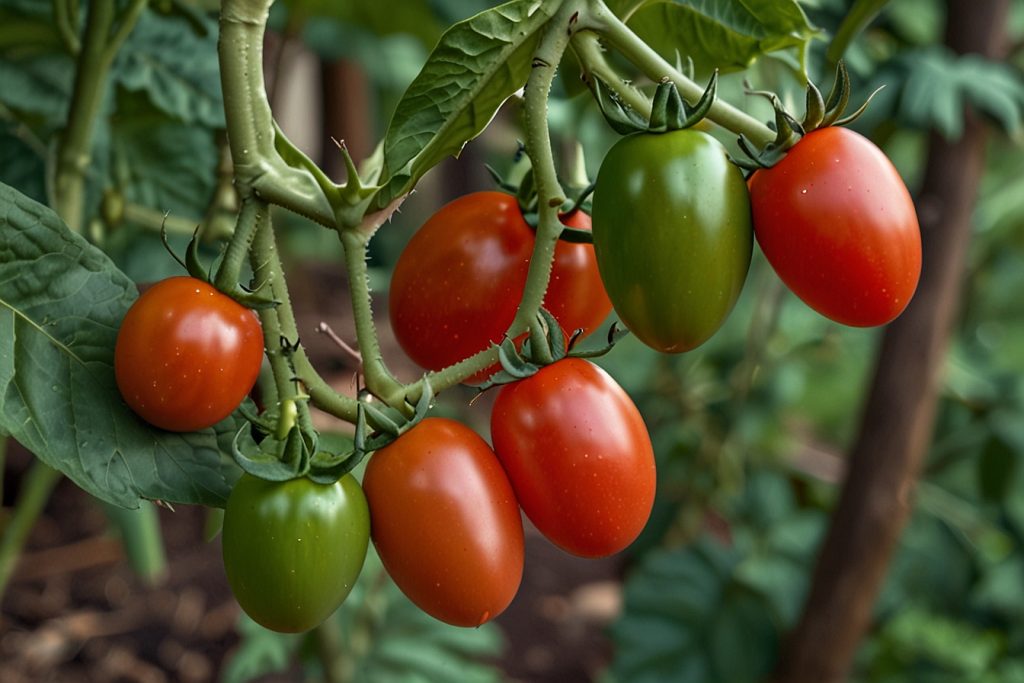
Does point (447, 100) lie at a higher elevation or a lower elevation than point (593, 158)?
higher

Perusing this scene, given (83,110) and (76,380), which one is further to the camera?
(83,110)

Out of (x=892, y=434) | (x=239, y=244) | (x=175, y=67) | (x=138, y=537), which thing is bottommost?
(x=138, y=537)

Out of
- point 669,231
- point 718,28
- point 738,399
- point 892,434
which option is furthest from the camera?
point 738,399

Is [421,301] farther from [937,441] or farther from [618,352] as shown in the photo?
[937,441]

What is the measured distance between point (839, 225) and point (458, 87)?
177 mm

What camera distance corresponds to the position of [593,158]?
4.75ft

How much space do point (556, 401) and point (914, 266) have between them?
0.17m

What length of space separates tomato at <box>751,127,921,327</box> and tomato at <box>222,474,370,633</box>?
0.22m

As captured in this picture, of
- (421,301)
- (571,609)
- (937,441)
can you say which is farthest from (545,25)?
(571,609)

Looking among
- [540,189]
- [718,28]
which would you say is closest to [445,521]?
[540,189]

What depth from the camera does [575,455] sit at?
1.64ft

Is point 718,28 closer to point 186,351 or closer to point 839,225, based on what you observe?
point 839,225

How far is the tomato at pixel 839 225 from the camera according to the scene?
0.48 metres

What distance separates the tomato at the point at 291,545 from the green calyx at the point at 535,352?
0.28 ft
